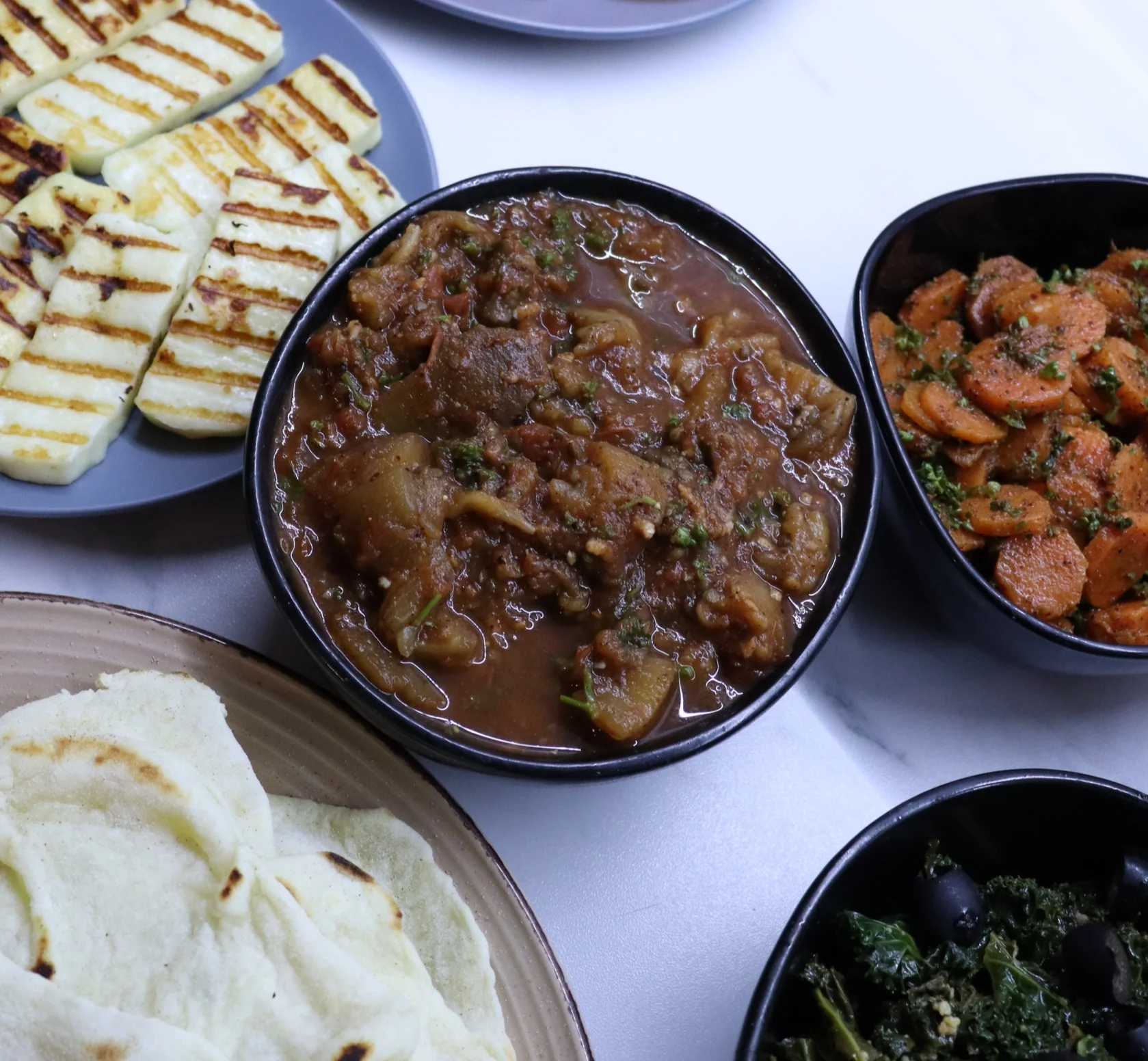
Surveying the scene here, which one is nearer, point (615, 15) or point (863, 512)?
point (863, 512)

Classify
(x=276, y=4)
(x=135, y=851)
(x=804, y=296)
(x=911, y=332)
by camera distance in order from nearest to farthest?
(x=135, y=851) < (x=804, y=296) < (x=911, y=332) < (x=276, y=4)

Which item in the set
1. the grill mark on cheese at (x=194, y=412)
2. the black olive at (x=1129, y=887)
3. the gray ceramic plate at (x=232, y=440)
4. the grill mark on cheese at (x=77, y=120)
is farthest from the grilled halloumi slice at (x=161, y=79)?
the black olive at (x=1129, y=887)

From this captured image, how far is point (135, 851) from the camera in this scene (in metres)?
2.13

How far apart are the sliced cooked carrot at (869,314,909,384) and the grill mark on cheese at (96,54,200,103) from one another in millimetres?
2157

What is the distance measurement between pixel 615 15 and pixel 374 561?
2.28 metres

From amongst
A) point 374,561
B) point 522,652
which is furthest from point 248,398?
point 522,652

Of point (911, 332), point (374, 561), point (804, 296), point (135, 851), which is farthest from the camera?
point (911, 332)

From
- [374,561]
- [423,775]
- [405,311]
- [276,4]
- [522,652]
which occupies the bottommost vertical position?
[423,775]

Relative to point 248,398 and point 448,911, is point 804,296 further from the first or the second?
point 448,911

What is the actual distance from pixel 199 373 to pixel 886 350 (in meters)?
1.86

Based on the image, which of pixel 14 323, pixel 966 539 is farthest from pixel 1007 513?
pixel 14 323

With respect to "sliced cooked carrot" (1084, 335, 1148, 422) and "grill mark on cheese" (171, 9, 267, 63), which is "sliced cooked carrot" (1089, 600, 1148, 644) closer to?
"sliced cooked carrot" (1084, 335, 1148, 422)

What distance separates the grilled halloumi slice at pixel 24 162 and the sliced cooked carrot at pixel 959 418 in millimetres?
2510

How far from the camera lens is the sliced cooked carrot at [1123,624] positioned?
9.00 feet
